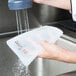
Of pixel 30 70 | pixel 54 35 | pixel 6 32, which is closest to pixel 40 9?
pixel 6 32

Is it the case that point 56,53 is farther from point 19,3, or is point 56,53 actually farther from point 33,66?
point 33,66

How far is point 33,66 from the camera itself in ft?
3.41

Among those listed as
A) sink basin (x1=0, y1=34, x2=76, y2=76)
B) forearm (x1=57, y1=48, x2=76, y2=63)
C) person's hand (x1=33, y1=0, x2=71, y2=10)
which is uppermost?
person's hand (x1=33, y1=0, x2=71, y2=10)

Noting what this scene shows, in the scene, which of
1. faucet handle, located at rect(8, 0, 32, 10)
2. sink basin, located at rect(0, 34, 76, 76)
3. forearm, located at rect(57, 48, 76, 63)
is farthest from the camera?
sink basin, located at rect(0, 34, 76, 76)

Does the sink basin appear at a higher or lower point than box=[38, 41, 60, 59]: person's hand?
lower

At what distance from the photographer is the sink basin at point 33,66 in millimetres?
960

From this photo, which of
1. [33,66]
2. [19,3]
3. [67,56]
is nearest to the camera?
[67,56]

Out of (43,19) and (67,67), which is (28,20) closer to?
(43,19)

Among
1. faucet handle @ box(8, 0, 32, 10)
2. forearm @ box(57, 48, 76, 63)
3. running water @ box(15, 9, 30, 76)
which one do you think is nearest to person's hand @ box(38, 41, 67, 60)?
forearm @ box(57, 48, 76, 63)

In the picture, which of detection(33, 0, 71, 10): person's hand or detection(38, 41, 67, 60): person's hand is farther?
detection(33, 0, 71, 10): person's hand

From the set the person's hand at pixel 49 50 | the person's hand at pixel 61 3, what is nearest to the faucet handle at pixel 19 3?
the person's hand at pixel 61 3

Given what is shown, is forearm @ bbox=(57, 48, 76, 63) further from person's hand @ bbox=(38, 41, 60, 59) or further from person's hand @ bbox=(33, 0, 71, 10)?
person's hand @ bbox=(33, 0, 71, 10)

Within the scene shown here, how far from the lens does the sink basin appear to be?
96 cm

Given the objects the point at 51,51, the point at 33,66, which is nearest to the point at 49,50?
the point at 51,51
